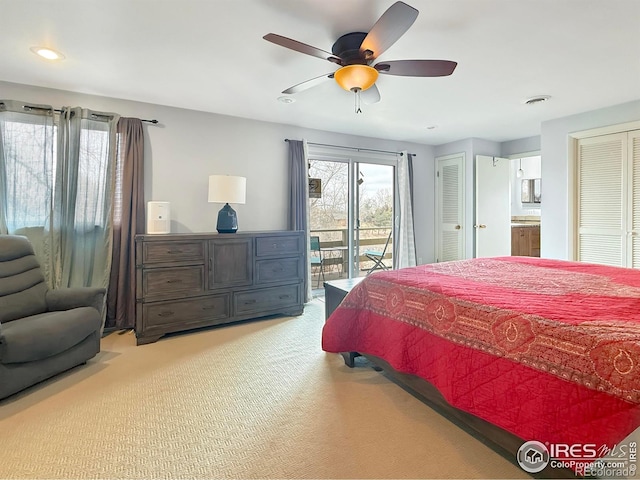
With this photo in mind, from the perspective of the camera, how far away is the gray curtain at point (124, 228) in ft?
11.0

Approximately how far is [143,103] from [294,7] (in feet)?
7.85

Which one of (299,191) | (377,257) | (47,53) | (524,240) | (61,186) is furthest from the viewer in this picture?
(524,240)

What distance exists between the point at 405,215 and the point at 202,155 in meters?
3.17

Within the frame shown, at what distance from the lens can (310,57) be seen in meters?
2.47

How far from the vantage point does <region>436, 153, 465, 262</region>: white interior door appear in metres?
5.31

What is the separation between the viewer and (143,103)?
3.52m

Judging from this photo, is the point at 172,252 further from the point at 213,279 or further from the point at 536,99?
the point at 536,99

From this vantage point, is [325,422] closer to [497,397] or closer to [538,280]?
[497,397]

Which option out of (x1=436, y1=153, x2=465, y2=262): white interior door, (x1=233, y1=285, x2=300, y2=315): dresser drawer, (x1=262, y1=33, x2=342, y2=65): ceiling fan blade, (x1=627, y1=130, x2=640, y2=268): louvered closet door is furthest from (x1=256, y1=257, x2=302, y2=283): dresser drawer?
(x1=627, y1=130, x2=640, y2=268): louvered closet door

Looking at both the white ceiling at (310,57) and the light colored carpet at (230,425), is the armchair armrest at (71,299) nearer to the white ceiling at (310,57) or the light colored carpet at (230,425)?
the light colored carpet at (230,425)

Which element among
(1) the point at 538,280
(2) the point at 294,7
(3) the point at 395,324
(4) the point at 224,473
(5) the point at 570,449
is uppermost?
(2) the point at 294,7

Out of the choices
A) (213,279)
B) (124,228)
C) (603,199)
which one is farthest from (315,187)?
(603,199)

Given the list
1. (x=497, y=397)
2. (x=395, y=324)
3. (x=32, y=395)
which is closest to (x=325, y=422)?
(x=395, y=324)

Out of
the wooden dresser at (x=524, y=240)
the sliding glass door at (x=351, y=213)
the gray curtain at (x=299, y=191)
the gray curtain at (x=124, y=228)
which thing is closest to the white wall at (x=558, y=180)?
the wooden dresser at (x=524, y=240)
